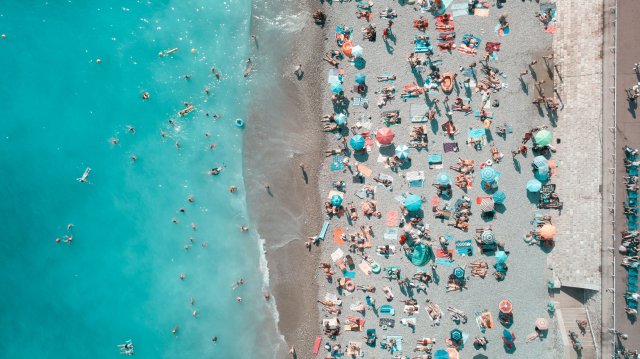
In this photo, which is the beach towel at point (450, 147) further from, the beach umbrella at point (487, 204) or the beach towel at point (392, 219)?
→ the beach towel at point (392, 219)

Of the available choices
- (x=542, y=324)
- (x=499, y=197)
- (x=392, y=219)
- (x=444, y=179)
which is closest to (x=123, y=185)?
(x=392, y=219)

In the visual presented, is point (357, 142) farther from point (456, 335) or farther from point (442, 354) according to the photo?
point (442, 354)

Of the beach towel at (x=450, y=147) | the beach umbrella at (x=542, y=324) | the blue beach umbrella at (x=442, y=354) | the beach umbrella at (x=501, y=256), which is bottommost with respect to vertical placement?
the blue beach umbrella at (x=442, y=354)

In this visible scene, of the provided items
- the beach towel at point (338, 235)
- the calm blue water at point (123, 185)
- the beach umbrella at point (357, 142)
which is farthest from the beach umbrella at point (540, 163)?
the calm blue water at point (123, 185)

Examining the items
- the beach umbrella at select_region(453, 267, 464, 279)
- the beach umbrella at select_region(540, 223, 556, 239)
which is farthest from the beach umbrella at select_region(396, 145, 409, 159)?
the beach umbrella at select_region(540, 223, 556, 239)

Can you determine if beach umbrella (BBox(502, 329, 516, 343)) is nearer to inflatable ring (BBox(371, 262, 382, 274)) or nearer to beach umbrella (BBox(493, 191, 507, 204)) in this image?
beach umbrella (BBox(493, 191, 507, 204))

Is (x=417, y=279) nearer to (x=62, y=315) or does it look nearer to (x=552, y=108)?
(x=552, y=108)

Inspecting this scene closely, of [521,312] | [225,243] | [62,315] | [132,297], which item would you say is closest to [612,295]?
[521,312]
